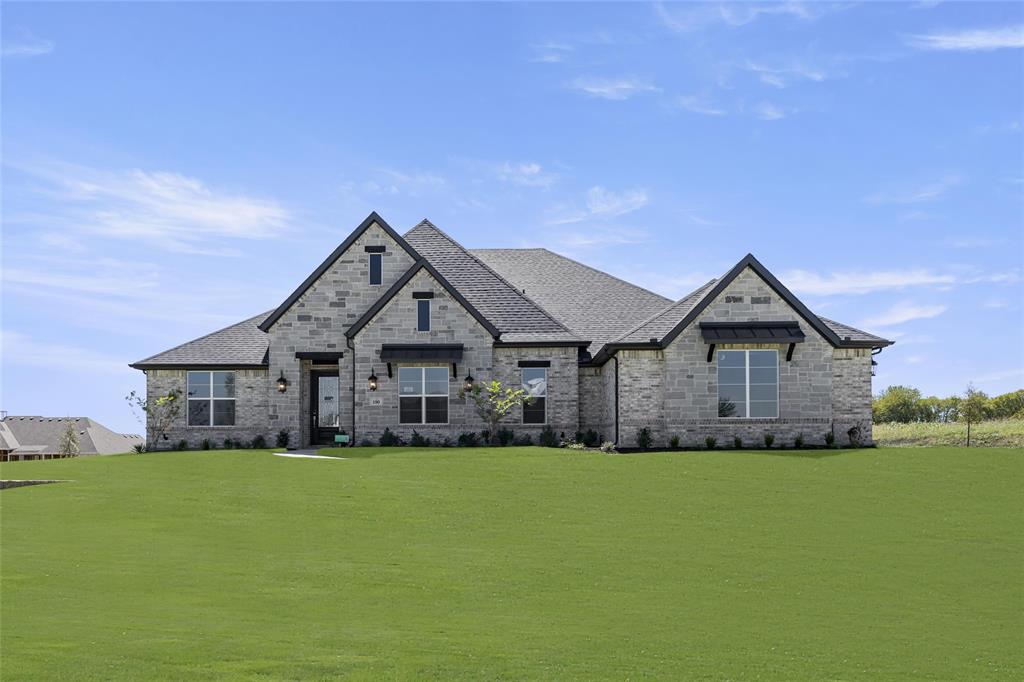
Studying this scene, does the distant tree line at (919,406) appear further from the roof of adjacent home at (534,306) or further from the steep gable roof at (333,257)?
the steep gable roof at (333,257)

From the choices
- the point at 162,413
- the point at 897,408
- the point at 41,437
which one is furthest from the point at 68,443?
the point at 897,408

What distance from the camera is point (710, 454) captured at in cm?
3192

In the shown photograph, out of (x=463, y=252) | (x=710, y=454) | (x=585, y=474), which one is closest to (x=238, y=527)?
(x=585, y=474)

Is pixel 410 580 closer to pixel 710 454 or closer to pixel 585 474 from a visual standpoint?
pixel 585 474

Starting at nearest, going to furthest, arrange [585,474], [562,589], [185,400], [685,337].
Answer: [562,589] → [585,474] → [685,337] → [185,400]

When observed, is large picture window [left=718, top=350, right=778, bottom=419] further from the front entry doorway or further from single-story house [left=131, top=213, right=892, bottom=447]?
the front entry doorway

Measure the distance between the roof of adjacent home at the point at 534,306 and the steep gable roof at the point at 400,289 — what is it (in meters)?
0.04

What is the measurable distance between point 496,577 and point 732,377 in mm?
19841

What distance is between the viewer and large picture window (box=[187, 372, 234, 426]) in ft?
128

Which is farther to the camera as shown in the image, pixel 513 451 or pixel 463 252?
pixel 463 252

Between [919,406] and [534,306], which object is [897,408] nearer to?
[919,406]

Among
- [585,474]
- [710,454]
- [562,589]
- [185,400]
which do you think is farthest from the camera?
[185,400]

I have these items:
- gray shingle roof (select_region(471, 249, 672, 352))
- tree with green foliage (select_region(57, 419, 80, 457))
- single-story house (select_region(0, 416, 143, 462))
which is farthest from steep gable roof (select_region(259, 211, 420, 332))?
single-story house (select_region(0, 416, 143, 462))

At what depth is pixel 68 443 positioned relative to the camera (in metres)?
67.5
